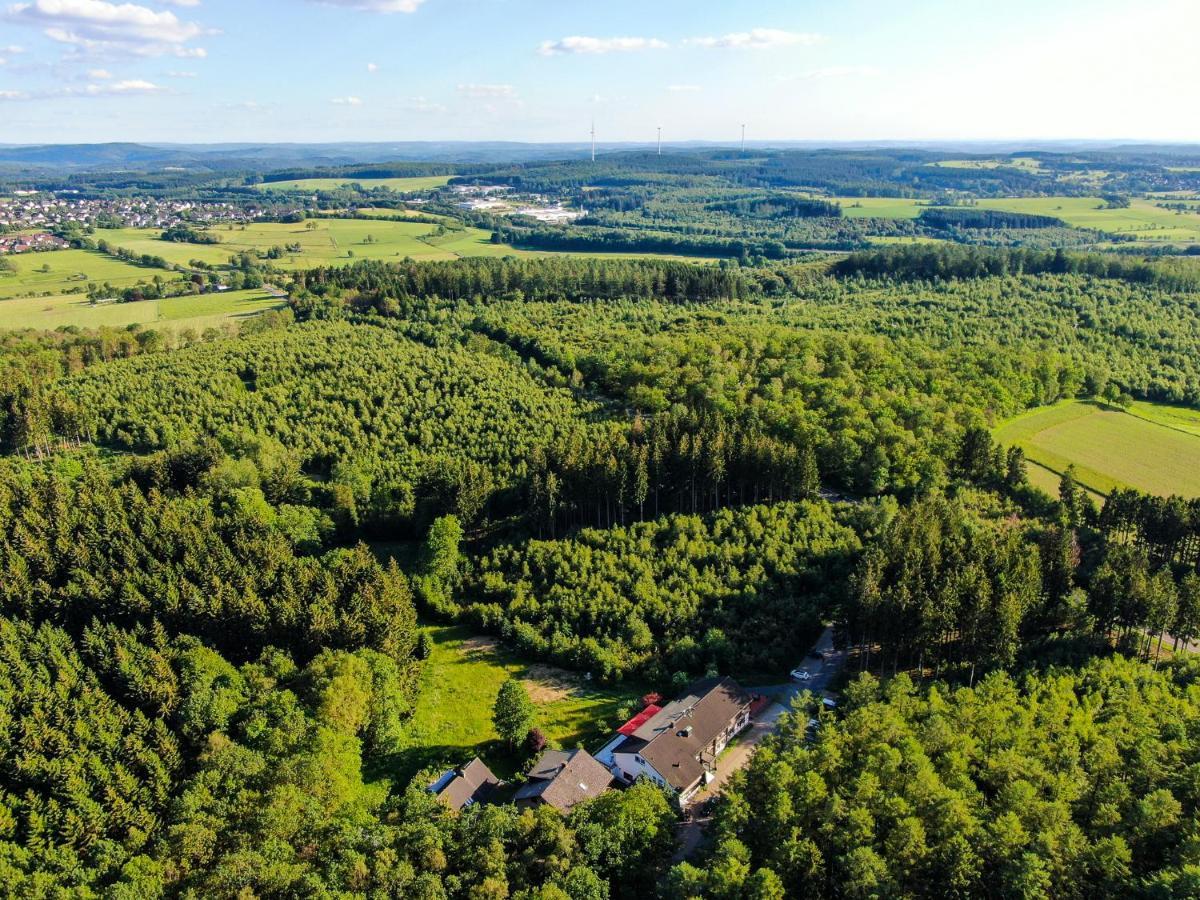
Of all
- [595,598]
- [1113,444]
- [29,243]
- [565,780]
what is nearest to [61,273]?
[29,243]

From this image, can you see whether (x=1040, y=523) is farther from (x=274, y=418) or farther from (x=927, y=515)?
(x=274, y=418)

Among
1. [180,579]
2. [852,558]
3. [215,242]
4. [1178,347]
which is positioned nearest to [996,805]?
[852,558]

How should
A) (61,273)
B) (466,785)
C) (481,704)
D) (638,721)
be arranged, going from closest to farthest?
(466,785), (638,721), (481,704), (61,273)

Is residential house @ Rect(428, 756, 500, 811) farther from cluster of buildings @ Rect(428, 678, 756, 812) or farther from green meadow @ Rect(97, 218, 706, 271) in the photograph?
green meadow @ Rect(97, 218, 706, 271)

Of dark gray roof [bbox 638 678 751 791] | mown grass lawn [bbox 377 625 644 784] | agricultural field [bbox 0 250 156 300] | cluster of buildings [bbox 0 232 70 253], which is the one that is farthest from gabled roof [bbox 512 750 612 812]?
cluster of buildings [bbox 0 232 70 253]

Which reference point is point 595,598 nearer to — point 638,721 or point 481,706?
point 481,706

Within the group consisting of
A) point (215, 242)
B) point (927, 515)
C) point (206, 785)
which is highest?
point (215, 242)

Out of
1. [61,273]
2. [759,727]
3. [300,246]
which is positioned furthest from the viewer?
[300,246]
